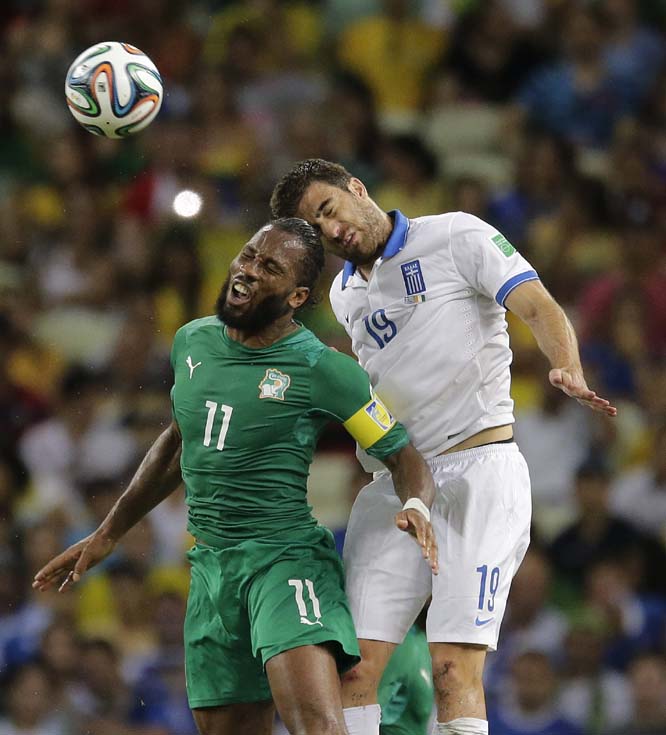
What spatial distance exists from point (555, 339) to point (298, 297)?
837mm

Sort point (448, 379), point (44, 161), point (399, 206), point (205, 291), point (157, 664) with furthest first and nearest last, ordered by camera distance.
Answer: point (44, 161) < point (399, 206) < point (205, 291) < point (157, 664) < point (448, 379)

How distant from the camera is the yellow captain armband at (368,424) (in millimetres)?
4391

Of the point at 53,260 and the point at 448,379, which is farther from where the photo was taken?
the point at 53,260

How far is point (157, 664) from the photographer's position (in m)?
7.29

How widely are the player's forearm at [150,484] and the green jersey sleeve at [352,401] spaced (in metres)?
0.65

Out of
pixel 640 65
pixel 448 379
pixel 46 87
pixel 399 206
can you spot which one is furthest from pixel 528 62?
pixel 448 379

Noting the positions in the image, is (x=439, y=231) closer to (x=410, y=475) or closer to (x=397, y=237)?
(x=397, y=237)

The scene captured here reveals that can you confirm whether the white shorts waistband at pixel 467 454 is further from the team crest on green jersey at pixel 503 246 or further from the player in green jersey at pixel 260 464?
the team crest on green jersey at pixel 503 246

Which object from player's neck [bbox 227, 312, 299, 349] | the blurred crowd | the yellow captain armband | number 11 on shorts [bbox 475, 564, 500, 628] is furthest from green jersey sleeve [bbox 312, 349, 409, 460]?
the blurred crowd

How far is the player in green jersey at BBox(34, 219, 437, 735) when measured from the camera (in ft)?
14.4

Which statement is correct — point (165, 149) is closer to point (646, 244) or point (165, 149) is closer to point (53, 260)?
point (53, 260)

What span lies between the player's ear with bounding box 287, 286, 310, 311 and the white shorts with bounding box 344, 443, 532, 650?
727mm

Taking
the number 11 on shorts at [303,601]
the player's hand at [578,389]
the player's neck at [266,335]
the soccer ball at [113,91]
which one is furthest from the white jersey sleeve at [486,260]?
the soccer ball at [113,91]

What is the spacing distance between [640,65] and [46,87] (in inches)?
162
